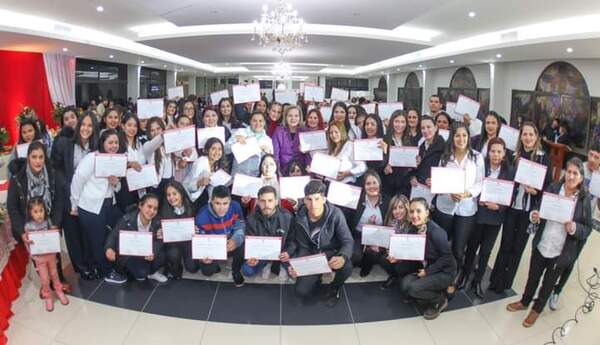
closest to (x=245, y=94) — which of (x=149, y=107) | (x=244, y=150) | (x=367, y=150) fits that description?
(x=149, y=107)

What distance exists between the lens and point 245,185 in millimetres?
4105

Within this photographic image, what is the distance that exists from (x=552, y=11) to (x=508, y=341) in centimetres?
624

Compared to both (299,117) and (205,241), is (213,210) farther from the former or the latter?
(299,117)

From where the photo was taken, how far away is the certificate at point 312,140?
468 cm

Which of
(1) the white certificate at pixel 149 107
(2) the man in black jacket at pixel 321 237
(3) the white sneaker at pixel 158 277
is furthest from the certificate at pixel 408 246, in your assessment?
(1) the white certificate at pixel 149 107

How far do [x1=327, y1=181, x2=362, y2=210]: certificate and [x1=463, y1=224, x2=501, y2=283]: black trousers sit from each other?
3.59ft

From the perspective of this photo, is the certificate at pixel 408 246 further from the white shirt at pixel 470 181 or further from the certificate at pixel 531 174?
the certificate at pixel 531 174

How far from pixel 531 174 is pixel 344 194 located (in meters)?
1.58

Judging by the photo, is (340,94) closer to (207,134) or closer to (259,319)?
(207,134)

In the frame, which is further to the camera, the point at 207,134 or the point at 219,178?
the point at 207,134

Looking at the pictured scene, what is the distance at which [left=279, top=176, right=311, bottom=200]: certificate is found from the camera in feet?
13.2

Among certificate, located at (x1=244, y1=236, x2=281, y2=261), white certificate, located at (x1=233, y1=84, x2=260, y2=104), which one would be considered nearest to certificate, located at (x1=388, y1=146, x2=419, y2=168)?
certificate, located at (x1=244, y1=236, x2=281, y2=261)

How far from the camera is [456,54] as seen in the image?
39.1 ft

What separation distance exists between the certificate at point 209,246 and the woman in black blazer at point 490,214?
2.21 meters
